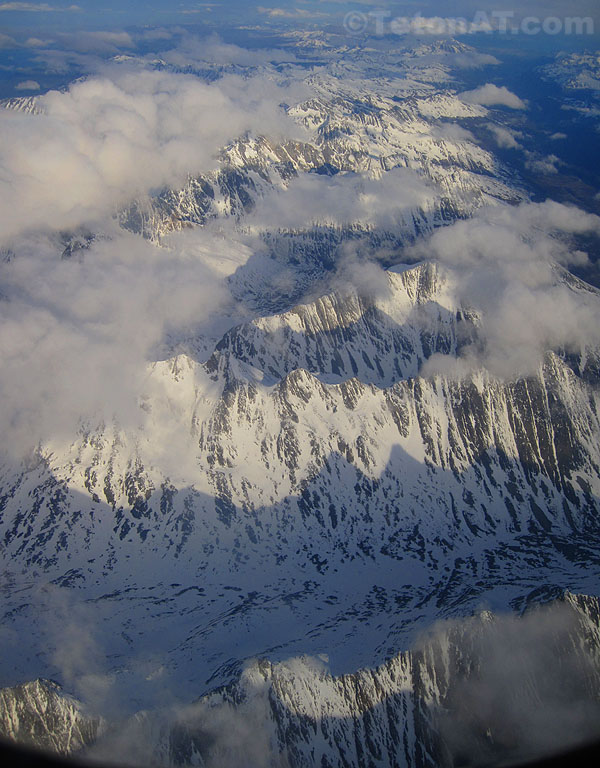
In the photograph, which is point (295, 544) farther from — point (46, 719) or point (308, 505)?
point (46, 719)

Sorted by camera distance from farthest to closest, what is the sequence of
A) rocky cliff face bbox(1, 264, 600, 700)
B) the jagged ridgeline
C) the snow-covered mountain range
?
rocky cliff face bbox(1, 264, 600, 700) < the snow-covered mountain range < the jagged ridgeline

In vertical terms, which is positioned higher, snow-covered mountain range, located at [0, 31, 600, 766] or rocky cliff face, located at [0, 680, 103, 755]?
rocky cliff face, located at [0, 680, 103, 755]

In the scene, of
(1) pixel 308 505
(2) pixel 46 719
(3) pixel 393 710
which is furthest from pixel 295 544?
(2) pixel 46 719

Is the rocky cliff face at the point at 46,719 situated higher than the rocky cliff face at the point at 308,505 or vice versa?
the rocky cliff face at the point at 46,719

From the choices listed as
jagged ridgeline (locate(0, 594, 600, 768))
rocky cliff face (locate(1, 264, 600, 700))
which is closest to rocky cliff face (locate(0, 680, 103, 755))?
jagged ridgeline (locate(0, 594, 600, 768))

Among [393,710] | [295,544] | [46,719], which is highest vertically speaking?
[46,719]

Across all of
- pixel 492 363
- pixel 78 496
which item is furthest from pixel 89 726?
pixel 492 363

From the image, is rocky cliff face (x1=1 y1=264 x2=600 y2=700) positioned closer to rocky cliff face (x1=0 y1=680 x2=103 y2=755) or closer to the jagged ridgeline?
the jagged ridgeline

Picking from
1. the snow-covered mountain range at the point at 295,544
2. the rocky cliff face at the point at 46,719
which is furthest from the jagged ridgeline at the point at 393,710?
the snow-covered mountain range at the point at 295,544

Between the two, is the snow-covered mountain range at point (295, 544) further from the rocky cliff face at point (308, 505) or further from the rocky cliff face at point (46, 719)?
the rocky cliff face at point (308, 505)
